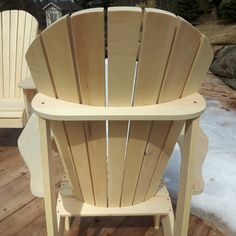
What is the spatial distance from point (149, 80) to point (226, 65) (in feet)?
13.3

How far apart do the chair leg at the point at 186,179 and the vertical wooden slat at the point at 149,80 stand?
93 mm

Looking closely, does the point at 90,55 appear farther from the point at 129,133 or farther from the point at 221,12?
the point at 221,12

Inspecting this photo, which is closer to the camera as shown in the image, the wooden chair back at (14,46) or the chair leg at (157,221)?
the chair leg at (157,221)

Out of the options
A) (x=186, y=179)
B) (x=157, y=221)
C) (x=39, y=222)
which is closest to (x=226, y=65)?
(x=157, y=221)

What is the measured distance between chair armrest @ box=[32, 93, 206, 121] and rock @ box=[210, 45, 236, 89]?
12.1 feet

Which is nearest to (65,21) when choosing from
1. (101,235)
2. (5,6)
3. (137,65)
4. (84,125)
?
(137,65)

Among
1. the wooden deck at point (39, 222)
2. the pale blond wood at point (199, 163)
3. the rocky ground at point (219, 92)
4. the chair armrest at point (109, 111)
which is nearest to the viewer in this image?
the chair armrest at point (109, 111)

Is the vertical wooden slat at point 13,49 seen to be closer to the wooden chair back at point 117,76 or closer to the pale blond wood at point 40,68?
the wooden chair back at point 117,76

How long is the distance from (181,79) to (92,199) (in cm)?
66

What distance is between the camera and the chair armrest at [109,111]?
3.08 ft

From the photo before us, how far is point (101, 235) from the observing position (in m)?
1.64

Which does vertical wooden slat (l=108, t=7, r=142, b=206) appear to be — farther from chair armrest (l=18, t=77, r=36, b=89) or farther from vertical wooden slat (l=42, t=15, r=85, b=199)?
chair armrest (l=18, t=77, r=36, b=89)

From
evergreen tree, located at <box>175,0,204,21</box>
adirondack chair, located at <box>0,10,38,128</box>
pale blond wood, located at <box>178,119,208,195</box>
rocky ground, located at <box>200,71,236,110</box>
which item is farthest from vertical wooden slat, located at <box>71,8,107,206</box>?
evergreen tree, located at <box>175,0,204,21</box>

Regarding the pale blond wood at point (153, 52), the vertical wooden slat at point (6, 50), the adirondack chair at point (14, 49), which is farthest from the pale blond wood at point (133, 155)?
the vertical wooden slat at point (6, 50)
